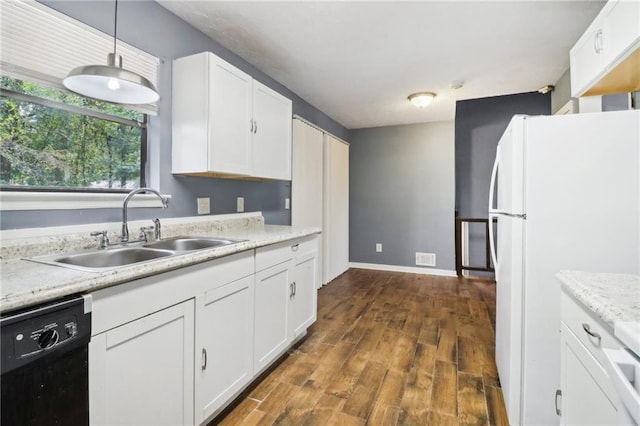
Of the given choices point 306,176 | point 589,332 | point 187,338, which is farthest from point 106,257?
point 306,176

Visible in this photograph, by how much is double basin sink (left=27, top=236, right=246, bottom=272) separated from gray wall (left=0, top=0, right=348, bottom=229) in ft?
0.70

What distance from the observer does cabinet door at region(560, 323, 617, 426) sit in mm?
779

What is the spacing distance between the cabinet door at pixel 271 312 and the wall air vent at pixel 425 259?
3.17 m

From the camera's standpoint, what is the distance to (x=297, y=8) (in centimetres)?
198

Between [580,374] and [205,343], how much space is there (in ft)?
4.68

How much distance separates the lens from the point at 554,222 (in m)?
1.42

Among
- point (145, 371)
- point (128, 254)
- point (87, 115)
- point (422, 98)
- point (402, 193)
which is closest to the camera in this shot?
point (145, 371)

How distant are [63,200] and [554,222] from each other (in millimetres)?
2302

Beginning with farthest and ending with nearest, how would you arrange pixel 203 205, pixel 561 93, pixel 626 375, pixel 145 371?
pixel 561 93, pixel 203 205, pixel 145 371, pixel 626 375

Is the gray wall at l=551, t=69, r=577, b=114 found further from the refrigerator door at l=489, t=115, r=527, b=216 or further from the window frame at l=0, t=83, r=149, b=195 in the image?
the window frame at l=0, t=83, r=149, b=195

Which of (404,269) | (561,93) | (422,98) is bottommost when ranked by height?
(404,269)

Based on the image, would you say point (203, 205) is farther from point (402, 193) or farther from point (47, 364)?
point (402, 193)

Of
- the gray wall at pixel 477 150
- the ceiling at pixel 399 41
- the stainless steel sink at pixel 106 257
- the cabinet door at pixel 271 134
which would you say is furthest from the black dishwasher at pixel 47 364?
the gray wall at pixel 477 150

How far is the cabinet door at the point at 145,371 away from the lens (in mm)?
1014
